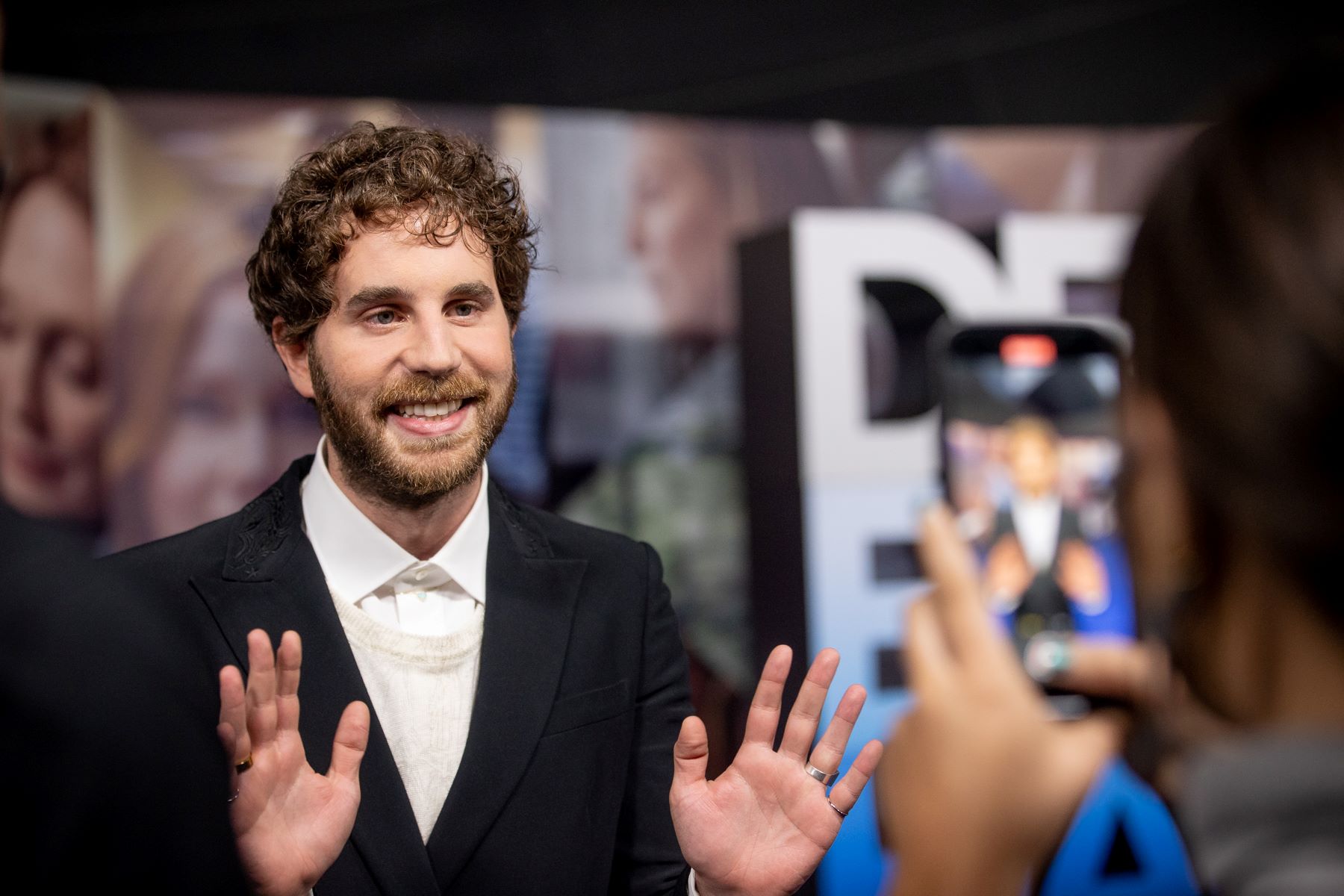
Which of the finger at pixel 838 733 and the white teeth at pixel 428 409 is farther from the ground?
the white teeth at pixel 428 409

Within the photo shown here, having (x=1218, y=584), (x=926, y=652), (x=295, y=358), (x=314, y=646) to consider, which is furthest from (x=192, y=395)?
(x=1218, y=584)

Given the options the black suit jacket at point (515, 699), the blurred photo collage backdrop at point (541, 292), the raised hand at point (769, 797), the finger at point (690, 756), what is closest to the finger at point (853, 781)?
the raised hand at point (769, 797)

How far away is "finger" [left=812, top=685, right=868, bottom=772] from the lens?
4.32ft

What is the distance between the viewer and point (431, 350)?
1.53 m

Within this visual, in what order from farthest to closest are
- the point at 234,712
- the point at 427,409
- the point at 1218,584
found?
the point at 427,409 < the point at 234,712 < the point at 1218,584

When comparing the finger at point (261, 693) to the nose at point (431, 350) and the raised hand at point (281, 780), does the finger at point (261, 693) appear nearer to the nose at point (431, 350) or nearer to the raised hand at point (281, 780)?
the raised hand at point (281, 780)

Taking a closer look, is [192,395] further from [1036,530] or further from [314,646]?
[1036,530]

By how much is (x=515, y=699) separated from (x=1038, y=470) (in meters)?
1.12

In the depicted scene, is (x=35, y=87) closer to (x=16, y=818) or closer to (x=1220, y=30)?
(x=16, y=818)

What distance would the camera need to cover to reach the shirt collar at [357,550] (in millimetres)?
1537

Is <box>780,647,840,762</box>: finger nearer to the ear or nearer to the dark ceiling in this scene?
the ear

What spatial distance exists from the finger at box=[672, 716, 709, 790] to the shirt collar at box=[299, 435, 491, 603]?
39 centimetres

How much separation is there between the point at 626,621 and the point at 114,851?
1.05 metres

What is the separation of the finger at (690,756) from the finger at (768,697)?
58mm
